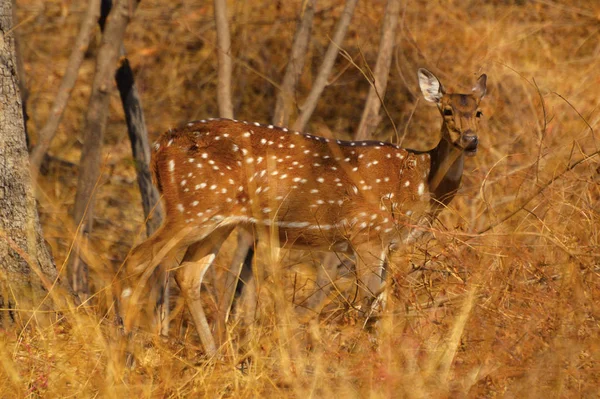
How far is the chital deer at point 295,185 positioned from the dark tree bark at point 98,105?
741 millimetres

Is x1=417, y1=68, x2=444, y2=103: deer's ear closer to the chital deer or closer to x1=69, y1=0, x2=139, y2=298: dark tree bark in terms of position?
the chital deer

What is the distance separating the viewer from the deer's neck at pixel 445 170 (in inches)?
258

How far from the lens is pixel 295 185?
21.4 ft

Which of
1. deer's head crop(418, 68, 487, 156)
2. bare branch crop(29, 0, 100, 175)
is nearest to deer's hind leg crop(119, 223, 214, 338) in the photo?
bare branch crop(29, 0, 100, 175)

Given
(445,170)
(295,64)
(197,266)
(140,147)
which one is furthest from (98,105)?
(445,170)

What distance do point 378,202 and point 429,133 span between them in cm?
430

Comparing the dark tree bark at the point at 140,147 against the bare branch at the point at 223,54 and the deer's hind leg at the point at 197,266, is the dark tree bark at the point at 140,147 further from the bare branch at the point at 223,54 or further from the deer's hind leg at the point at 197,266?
the deer's hind leg at the point at 197,266

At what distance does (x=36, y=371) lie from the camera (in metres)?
4.67

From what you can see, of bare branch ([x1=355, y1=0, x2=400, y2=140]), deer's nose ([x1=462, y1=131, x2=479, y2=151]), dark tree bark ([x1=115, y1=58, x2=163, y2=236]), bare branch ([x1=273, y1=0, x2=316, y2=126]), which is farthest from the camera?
dark tree bark ([x1=115, y1=58, x2=163, y2=236])

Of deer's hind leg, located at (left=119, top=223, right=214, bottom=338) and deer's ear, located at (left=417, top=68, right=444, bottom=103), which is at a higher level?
deer's ear, located at (left=417, top=68, right=444, bottom=103)

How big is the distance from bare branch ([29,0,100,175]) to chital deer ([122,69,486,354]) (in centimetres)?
84

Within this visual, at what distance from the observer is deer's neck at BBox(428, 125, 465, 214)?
21.5 ft

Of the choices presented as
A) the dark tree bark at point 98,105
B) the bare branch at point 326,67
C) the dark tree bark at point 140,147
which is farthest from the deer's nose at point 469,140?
the dark tree bark at point 140,147

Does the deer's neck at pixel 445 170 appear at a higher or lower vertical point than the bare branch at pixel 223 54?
lower
